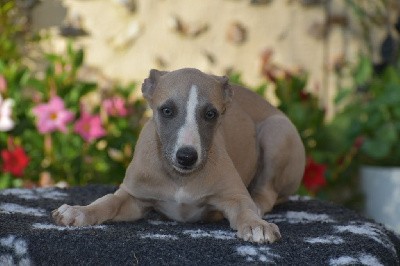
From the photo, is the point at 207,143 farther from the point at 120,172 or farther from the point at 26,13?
the point at 26,13

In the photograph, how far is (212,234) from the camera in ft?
6.92

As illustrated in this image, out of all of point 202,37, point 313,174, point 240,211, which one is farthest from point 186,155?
point 202,37

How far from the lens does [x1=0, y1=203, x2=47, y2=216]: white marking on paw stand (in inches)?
92.0

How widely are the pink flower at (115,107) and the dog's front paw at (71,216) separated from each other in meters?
1.72

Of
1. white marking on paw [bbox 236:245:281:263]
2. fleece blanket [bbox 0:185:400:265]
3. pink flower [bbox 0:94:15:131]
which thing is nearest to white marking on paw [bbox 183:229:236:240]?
fleece blanket [bbox 0:185:400:265]

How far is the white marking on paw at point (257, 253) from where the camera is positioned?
1.86m

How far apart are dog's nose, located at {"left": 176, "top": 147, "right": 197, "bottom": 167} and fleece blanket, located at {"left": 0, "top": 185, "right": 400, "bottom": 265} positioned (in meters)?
0.20

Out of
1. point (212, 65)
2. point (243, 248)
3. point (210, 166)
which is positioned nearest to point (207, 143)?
point (210, 166)

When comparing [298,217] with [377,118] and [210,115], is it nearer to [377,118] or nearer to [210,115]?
[210,115]

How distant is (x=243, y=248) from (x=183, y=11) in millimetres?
2856

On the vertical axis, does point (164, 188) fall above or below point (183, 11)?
below

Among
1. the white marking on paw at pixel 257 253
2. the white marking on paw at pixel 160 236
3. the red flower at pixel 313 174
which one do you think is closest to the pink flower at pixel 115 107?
the red flower at pixel 313 174

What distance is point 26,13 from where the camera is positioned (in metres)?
4.40

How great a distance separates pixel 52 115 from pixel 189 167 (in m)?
1.60
